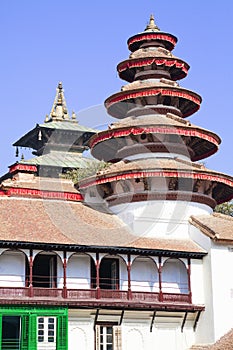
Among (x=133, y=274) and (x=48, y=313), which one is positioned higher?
(x=133, y=274)

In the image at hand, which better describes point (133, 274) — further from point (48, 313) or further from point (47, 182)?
point (47, 182)

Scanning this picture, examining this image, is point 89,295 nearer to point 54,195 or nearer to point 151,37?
point 54,195

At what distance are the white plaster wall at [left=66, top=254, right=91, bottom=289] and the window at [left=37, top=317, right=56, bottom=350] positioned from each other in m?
2.18

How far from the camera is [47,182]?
3503 cm

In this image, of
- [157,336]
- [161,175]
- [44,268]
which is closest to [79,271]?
[44,268]

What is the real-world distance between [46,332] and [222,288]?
7.63 metres

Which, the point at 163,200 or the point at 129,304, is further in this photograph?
the point at 163,200

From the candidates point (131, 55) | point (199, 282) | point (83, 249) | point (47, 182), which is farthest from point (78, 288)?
point (131, 55)

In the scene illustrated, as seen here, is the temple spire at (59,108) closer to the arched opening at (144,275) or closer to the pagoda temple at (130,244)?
the pagoda temple at (130,244)

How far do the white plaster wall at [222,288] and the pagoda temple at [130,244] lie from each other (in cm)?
4

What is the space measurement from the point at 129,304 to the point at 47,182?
9.05 metres

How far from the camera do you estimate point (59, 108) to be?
64500mm

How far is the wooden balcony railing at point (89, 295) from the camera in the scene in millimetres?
27172

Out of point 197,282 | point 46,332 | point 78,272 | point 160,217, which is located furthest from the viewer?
point 160,217
